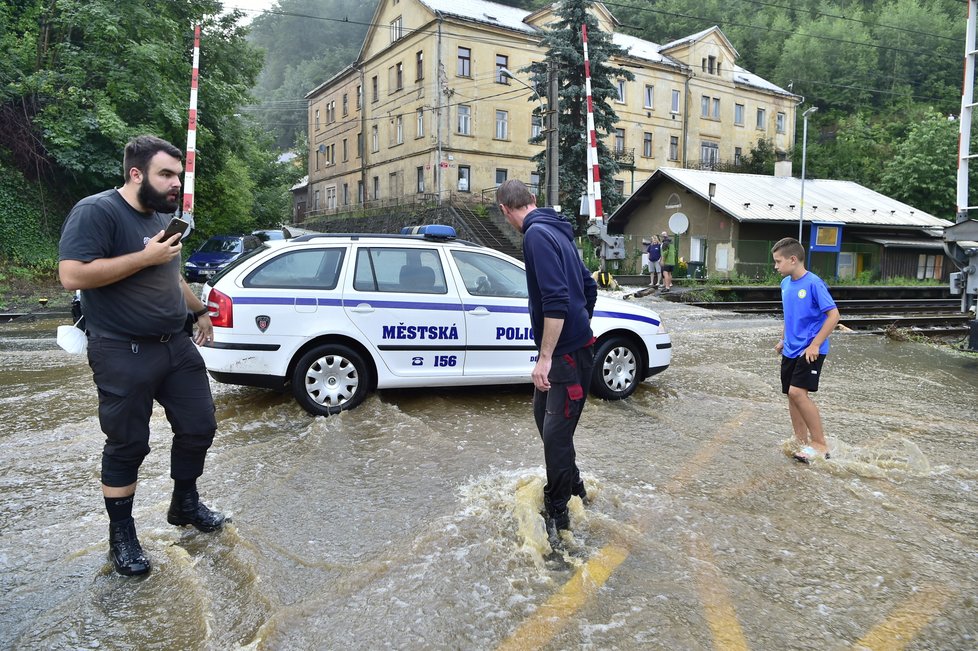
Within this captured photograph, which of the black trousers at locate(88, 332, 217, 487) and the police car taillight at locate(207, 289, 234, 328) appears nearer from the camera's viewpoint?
the black trousers at locate(88, 332, 217, 487)

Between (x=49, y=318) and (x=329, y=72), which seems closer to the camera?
(x=49, y=318)

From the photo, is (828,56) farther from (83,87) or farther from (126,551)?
(126,551)

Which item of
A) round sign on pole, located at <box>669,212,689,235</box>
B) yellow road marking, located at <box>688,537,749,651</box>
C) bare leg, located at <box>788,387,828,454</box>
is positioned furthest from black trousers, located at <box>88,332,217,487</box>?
round sign on pole, located at <box>669,212,689,235</box>

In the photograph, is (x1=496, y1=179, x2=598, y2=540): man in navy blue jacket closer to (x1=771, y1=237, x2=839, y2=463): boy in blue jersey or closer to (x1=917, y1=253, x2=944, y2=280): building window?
(x1=771, y1=237, x2=839, y2=463): boy in blue jersey

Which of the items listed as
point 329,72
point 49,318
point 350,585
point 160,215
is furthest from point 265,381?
point 329,72

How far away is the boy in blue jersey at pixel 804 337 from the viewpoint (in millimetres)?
5105

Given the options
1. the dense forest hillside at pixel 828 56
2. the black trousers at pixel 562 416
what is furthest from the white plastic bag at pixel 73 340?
the dense forest hillside at pixel 828 56

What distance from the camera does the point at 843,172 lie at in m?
54.9

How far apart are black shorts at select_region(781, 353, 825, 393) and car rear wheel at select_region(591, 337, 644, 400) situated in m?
1.98

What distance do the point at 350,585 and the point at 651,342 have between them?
474 cm

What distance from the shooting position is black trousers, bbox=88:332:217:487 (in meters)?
3.19

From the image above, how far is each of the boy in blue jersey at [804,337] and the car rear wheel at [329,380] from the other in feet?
11.8

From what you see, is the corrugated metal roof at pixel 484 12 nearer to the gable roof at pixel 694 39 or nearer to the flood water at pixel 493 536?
the gable roof at pixel 694 39

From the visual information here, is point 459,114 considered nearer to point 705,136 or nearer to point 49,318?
point 705,136
